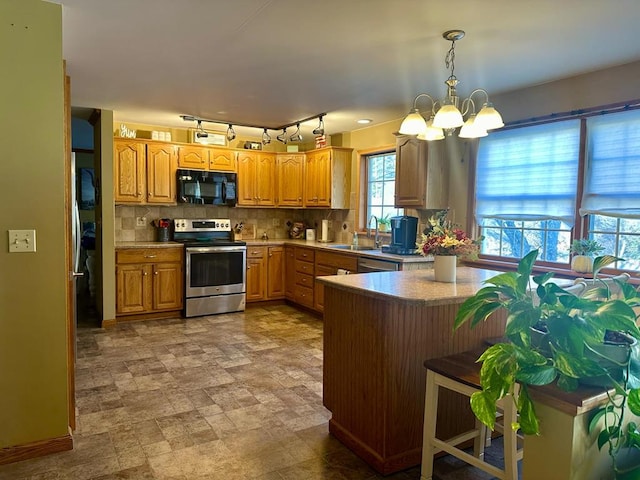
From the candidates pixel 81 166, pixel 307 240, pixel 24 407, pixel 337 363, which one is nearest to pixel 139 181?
pixel 307 240

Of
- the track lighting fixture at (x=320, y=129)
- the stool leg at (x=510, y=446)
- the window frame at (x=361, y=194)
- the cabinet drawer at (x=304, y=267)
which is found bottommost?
the stool leg at (x=510, y=446)

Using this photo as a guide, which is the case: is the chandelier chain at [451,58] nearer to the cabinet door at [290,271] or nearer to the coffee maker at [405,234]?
the coffee maker at [405,234]

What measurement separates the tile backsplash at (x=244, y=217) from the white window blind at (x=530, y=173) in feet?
7.50

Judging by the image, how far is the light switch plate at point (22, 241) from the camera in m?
2.31

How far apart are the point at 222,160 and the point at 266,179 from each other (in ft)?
2.34

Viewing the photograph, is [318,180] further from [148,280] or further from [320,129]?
[148,280]

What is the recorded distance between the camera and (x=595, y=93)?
3307 mm

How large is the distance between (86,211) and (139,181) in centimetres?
302

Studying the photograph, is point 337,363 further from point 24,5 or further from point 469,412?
point 24,5

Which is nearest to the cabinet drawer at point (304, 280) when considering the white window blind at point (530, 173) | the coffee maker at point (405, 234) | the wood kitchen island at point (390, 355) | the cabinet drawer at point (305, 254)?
the cabinet drawer at point (305, 254)

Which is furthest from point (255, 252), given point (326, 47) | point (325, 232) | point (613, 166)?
point (613, 166)

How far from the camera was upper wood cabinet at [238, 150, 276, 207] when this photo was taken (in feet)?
20.6

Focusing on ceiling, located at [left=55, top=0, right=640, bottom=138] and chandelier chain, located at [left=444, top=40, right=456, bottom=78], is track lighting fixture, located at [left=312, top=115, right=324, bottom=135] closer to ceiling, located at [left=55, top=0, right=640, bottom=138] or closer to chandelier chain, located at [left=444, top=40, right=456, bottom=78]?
ceiling, located at [left=55, top=0, right=640, bottom=138]

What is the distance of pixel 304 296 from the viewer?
233 inches
